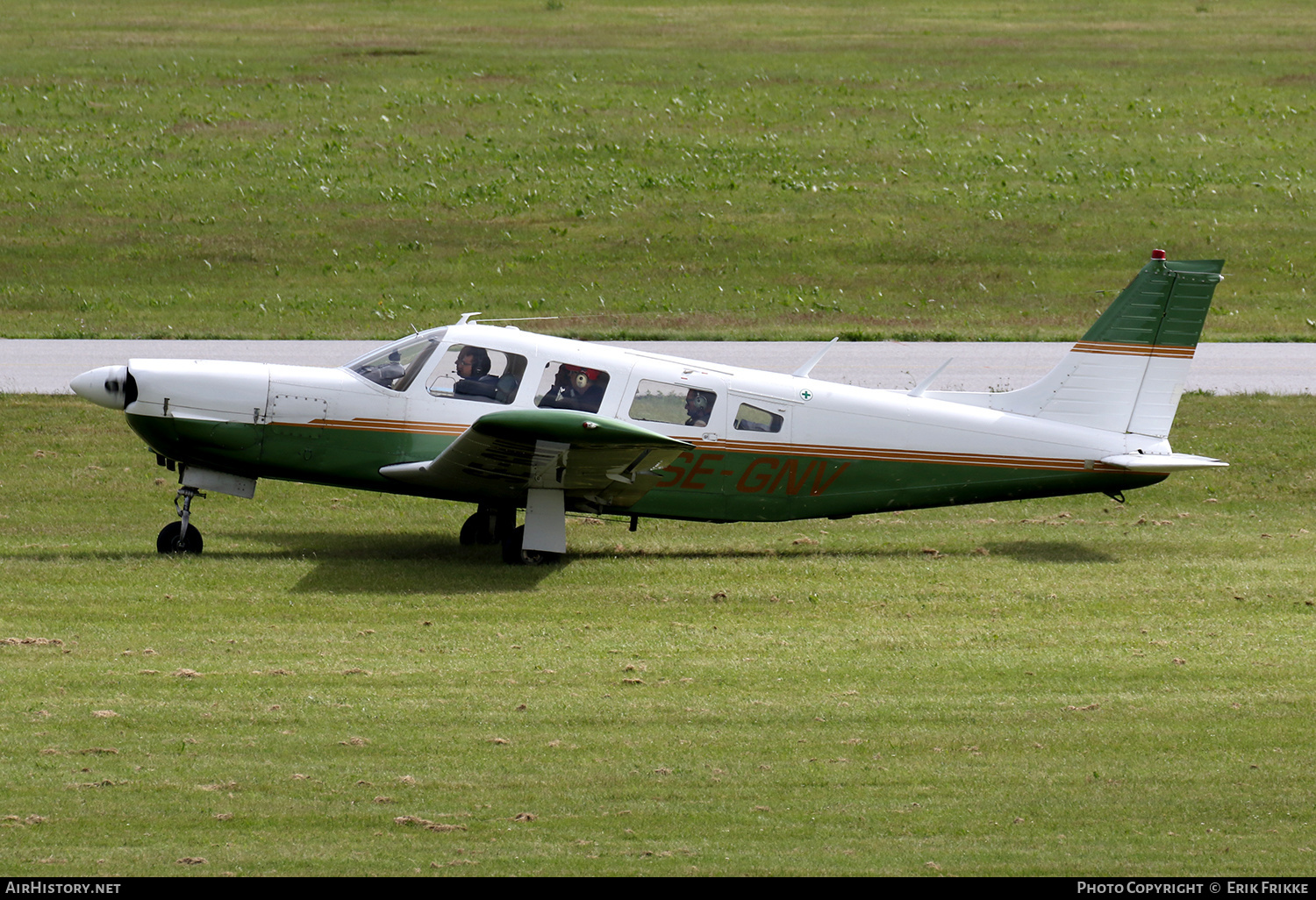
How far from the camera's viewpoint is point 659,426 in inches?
508

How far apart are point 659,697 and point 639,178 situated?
25.4 m

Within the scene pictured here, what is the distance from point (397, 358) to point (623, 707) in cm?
511

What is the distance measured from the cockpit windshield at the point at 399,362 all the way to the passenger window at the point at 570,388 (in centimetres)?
106

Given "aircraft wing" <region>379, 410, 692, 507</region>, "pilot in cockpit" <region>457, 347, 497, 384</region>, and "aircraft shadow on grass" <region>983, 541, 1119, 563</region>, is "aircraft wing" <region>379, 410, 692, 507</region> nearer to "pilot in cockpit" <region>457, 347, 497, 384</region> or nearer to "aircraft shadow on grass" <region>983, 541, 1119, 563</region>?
"pilot in cockpit" <region>457, 347, 497, 384</region>

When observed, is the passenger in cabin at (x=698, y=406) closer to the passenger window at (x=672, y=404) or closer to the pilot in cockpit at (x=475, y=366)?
the passenger window at (x=672, y=404)

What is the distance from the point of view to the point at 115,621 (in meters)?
10.6

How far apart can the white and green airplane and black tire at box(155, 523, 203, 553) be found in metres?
0.02

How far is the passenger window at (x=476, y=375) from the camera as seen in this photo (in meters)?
12.8

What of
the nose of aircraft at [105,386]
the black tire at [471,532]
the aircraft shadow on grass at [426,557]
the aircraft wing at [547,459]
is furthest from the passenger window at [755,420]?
the nose of aircraft at [105,386]

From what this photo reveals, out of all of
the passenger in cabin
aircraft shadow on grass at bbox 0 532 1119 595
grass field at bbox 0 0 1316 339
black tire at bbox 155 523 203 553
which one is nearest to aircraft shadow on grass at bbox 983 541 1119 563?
aircraft shadow on grass at bbox 0 532 1119 595

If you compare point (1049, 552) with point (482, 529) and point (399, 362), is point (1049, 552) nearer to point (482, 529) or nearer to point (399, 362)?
point (482, 529)

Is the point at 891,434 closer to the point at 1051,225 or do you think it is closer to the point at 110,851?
the point at 110,851

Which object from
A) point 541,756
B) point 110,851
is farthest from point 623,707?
point 110,851

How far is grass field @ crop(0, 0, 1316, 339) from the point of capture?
2692 centimetres
